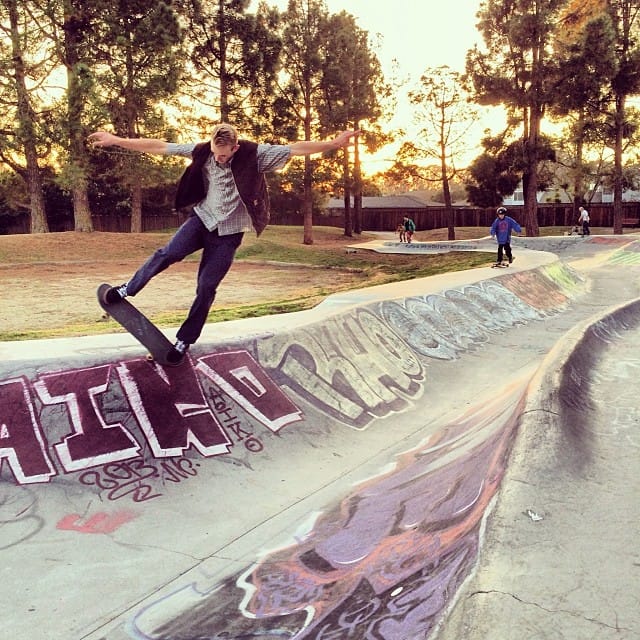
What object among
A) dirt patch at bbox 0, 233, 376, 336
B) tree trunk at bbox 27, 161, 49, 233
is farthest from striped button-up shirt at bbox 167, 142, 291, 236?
tree trunk at bbox 27, 161, 49, 233

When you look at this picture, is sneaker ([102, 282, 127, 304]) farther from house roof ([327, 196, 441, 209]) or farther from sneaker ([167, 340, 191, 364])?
house roof ([327, 196, 441, 209])

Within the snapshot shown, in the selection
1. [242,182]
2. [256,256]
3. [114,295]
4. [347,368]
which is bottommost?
[347,368]

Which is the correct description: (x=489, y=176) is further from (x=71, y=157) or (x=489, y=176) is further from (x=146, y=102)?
(x=71, y=157)

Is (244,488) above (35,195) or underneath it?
underneath

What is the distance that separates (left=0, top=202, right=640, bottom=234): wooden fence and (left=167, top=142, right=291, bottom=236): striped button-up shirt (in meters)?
46.4

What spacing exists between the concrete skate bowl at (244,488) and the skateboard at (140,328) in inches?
8.8

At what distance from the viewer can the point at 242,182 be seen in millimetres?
5566

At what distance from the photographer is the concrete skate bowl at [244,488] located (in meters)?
3.46

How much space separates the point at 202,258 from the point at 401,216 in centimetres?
6306

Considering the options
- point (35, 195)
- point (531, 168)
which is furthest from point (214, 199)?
point (531, 168)

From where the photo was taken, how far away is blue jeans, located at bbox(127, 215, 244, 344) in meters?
5.60

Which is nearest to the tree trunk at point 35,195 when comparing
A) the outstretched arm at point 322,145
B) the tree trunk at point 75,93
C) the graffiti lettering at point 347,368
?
the tree trunk at point 75,93

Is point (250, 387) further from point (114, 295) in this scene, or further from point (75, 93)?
point (75, 93)

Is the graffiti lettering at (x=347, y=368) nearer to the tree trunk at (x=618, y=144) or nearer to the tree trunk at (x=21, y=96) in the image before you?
the tree trunk at (x=21, y=96)
